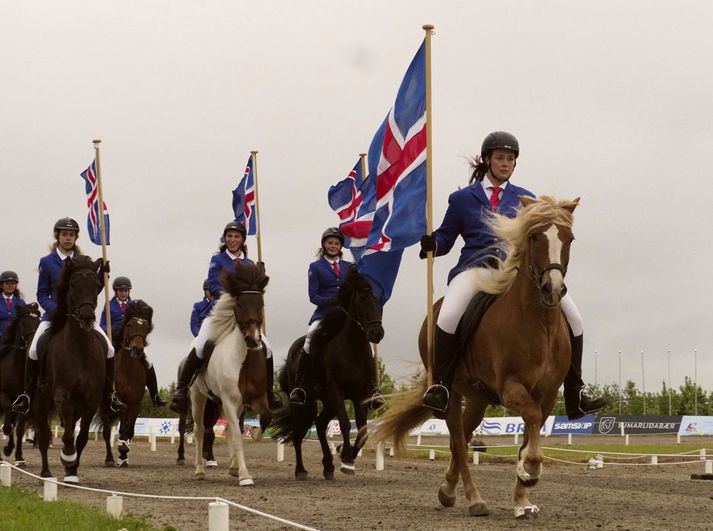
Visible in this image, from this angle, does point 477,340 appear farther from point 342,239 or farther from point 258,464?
point 258,464

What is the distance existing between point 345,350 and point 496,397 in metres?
5.96

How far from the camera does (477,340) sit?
11.0m

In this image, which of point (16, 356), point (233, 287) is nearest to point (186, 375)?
point (233, 287)

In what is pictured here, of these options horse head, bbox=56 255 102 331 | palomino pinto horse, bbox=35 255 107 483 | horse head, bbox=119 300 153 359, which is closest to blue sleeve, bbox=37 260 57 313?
palomino pinto horse, bbox=35 255 107 483

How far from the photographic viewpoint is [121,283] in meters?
25.0

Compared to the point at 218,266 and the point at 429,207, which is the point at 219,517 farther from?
the point at 218,266

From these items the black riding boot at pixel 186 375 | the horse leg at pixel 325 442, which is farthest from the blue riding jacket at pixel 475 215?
the black riding boot at pixel 186 375

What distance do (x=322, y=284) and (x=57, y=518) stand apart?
7.76 m

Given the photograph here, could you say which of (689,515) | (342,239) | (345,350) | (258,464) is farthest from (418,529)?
(258,464)

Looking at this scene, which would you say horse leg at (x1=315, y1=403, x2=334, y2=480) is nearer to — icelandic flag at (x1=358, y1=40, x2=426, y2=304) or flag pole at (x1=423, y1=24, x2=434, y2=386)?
icelandic flag at (x1=358, y1=40, x2=426, y2=304)

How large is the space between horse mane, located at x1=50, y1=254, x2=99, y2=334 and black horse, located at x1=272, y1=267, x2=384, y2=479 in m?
3.74

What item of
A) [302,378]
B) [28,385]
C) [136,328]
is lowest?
[28,385]

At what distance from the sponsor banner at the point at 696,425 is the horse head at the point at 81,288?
38672 millimetres

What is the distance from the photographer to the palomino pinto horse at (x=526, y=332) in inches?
386
